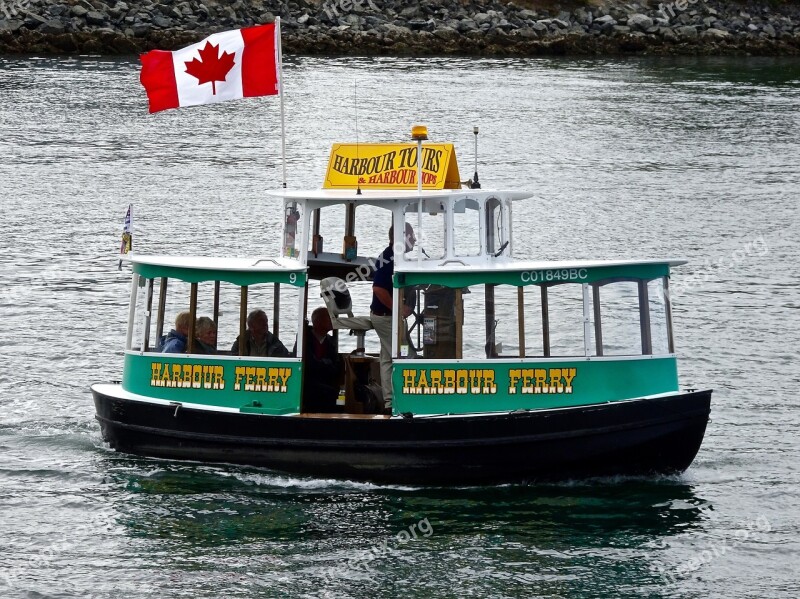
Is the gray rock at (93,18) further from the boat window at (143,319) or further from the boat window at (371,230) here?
the boat window at (143,319)

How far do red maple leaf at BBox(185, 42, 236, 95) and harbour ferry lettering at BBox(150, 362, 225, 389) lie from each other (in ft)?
12.5

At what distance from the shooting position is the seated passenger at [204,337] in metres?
17.6

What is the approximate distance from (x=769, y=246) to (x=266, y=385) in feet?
64.4

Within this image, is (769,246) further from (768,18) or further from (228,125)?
(768,18)

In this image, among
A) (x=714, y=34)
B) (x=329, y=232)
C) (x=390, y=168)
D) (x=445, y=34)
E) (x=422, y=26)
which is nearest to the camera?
(x=390, y=168)

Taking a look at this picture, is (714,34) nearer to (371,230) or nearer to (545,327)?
(371,230)

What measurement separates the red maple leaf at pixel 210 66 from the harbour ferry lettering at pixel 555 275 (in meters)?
4.97

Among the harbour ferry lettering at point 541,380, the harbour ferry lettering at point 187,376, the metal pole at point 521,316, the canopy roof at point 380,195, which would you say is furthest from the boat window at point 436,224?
the harbour ferry lettering at point 187,376

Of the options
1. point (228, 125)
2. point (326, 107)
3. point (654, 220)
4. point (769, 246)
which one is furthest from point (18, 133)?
point (769, 246)

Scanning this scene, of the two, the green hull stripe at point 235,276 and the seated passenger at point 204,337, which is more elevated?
the green hull stripe at point 235,276

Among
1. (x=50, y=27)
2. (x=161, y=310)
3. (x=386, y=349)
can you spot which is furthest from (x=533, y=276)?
(x=50, y=27)

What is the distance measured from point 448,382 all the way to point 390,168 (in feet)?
9.79

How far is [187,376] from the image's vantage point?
17547 mm

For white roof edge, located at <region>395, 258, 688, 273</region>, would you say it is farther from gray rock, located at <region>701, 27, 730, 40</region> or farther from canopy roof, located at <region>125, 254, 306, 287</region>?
gray rock, located at <region>701, 27, 730, 40</region>
